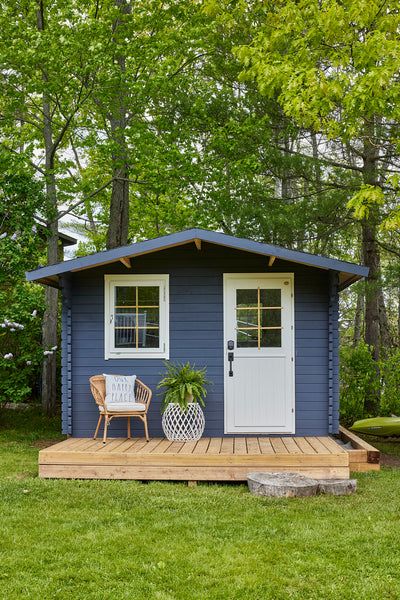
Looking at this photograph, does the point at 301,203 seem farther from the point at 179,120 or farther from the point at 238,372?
the point at 238,372

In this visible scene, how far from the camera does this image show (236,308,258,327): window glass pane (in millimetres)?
7258

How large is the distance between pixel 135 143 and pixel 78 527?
7312 mm

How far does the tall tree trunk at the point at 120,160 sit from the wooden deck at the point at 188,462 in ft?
18.6

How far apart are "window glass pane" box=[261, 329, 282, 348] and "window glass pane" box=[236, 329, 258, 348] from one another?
8 centimetres

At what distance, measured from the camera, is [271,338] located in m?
7.25

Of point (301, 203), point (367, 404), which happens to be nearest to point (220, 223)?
point (301, 203)

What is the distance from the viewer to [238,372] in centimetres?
725

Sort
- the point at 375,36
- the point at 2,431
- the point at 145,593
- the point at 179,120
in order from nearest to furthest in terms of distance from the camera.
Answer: the point at 145,593, the point at 375,36, the point at 2,431, the point at 179,120

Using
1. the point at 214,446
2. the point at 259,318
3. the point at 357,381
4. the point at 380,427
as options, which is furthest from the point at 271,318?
the point at 357,381

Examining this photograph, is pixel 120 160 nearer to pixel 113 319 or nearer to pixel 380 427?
pixel 113 319

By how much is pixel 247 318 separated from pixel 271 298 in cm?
35

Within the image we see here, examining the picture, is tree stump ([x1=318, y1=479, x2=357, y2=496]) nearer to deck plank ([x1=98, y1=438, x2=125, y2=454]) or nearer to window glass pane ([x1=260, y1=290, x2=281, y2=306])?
deck plank ([x1=98, y1=438, x2=125, y2=454])

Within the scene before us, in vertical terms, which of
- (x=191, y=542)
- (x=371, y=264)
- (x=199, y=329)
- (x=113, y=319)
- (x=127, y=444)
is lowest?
(x=191, y=542)

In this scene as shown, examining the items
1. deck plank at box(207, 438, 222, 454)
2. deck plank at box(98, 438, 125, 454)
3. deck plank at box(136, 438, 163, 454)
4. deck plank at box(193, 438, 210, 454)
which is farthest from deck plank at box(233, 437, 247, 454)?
deck plank at box(98, 438, 125, 454)
